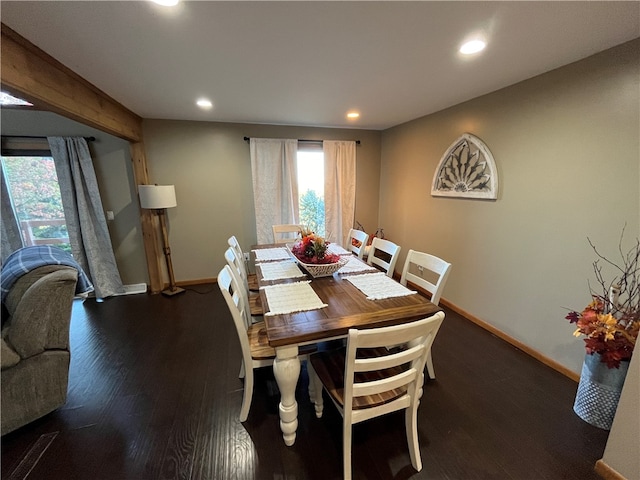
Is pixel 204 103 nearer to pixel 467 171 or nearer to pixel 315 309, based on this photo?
pixel 315 309

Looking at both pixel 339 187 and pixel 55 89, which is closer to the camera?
pixel 55 89

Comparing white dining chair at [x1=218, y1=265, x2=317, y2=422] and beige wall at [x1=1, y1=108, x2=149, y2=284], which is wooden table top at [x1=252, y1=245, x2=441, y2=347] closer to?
white dining chair at [x1=218, y1=265, x2=317, y2=422]

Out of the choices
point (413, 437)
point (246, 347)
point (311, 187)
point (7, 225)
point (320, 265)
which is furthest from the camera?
point (311, 187)

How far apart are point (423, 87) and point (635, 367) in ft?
7.48

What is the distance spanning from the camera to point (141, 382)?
77.3 inches

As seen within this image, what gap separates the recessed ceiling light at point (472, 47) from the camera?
5.09ft

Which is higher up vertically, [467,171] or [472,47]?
[472,47]

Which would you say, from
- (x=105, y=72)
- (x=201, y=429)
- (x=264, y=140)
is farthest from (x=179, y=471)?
(x=264, y=140)

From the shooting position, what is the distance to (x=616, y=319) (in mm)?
1550

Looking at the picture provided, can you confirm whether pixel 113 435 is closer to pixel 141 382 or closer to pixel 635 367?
pixel 141 382

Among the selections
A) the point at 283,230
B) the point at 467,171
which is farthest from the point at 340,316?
the point at 467,171

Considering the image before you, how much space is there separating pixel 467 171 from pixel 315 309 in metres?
2.27

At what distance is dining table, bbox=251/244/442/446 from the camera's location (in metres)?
1.31

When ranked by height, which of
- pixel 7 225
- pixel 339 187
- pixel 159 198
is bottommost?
pixel 7 225
